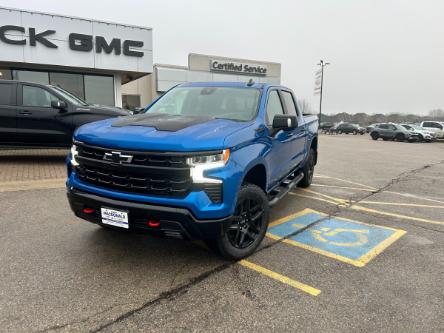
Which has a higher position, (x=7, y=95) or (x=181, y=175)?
(x=7, y=95)

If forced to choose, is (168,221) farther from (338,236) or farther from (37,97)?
(37,97)

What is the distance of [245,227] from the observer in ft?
12.1

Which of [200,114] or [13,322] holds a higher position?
[200,114]

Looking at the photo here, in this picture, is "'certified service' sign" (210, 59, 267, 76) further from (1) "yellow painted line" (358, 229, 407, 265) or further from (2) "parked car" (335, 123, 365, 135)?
(1) "yellow painted line" (358, 229, 407, 265)

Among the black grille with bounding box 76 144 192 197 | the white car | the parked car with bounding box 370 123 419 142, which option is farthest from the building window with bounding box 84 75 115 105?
the white car

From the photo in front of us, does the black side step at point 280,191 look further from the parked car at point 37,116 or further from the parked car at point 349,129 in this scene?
the parked car at point 349,129

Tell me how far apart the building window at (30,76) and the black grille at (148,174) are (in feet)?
49.3

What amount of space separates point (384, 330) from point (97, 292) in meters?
2.31

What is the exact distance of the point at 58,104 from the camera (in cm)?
802

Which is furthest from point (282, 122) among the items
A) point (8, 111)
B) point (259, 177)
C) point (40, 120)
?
point (8, 111)

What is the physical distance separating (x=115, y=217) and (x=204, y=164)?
946 mm

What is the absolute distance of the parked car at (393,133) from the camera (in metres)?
29.0

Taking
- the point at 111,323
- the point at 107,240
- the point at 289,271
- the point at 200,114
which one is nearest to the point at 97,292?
the point at 111,323

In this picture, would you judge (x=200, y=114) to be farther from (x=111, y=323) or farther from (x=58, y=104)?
(x=58, y=104)
